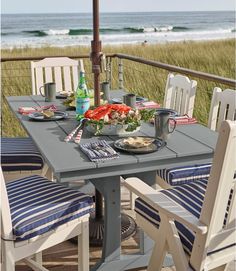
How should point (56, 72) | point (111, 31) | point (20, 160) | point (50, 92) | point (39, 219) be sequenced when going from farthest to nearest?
point (111, 31) → point (56, 72) → point (50, 92) → point (20, 160) → point (39, 219)

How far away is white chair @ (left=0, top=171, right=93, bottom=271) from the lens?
185 centimetres

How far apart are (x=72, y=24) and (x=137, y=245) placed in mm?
32524

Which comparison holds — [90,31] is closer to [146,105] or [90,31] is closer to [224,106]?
[146,105]

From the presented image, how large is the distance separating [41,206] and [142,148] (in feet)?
1.66

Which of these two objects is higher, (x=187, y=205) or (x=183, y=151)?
(x=183, y=151)

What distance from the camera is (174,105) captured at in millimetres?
3449

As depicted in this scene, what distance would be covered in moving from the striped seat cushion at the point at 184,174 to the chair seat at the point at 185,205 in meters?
0.36

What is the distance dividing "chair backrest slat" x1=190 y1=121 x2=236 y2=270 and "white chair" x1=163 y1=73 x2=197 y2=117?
1.54 metres

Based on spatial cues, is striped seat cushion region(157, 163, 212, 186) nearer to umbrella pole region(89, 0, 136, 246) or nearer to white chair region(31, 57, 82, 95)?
umbrella pole region(89, 0, 136, 246)

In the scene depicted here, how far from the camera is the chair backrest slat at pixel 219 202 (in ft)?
4.96

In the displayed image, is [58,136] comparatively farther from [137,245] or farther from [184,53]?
[184,53]

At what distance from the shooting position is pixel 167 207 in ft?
5.78

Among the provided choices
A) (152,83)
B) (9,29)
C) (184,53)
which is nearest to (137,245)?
(152,83)

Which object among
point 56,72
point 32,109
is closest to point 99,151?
point 32,109
